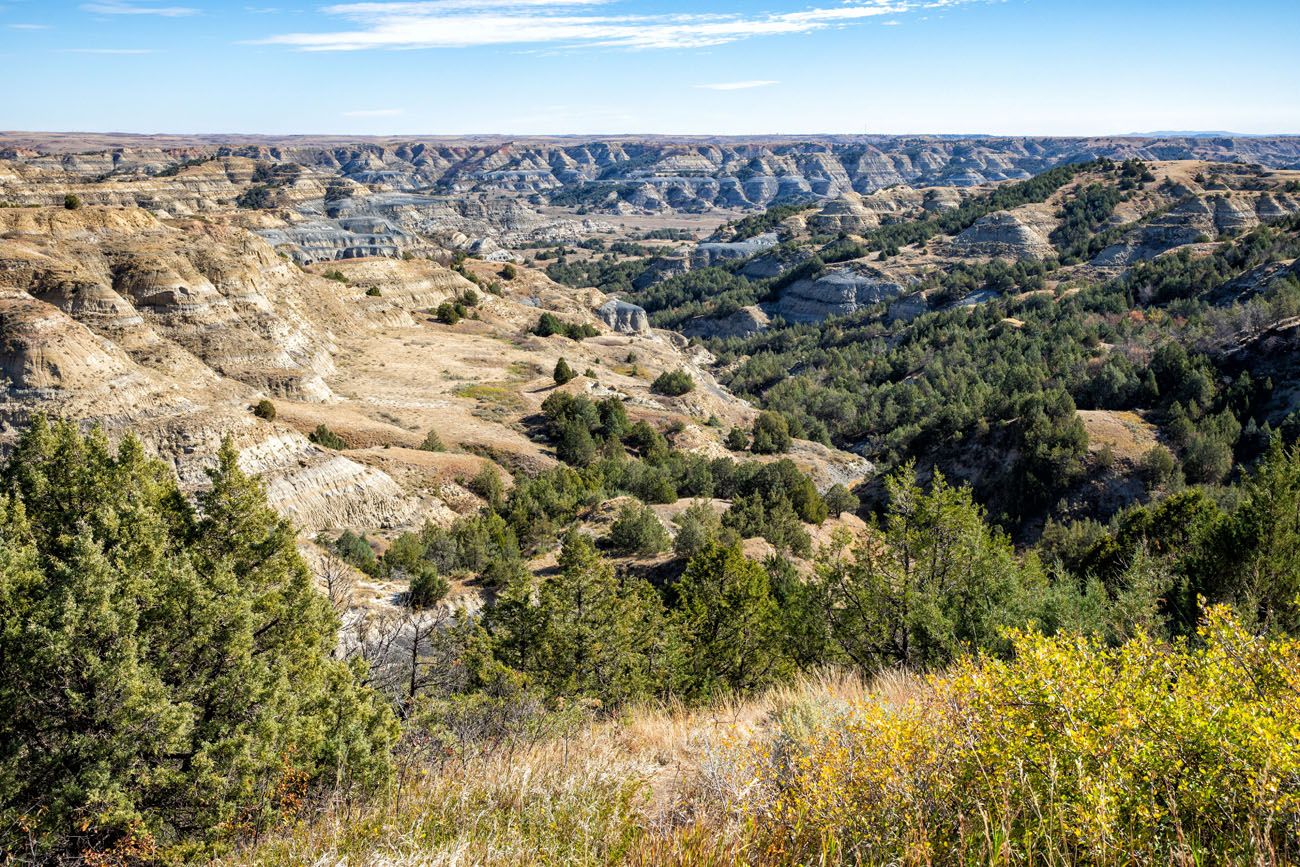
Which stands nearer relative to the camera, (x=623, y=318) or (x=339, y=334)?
(x=339, y=334)

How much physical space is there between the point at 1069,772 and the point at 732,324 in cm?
10634

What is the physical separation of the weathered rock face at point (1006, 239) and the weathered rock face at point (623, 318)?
4830 centimetres

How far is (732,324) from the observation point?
109m

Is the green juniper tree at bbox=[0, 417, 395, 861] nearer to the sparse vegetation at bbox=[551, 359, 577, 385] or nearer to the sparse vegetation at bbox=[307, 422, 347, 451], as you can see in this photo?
the sparse vegetation at bbox=[307, 422, 347, 451]

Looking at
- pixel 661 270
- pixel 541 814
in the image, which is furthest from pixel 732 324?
pixel 541 814

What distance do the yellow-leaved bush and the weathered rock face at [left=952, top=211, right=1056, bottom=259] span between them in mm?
110388

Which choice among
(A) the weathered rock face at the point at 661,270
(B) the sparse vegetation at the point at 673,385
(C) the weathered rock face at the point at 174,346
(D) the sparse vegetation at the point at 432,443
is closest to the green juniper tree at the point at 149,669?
(C) the weathered rock face at the point at 174,346

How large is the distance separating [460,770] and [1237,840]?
5914 millimetres

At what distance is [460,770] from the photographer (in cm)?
723

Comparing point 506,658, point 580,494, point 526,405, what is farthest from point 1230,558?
point 526,405

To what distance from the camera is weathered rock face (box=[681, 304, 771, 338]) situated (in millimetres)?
107562

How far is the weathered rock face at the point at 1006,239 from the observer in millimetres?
103875

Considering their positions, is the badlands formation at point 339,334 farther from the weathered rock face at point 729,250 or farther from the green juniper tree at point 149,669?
the weathered rock face at point 729,250

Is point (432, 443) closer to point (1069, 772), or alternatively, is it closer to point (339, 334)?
point (339, 334)
